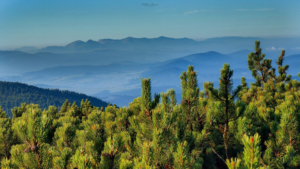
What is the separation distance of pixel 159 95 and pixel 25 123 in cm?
286

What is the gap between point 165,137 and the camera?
170 inches

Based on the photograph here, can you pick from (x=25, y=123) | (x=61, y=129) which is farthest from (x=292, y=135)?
(x=25, y=123)

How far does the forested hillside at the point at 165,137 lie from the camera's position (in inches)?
130

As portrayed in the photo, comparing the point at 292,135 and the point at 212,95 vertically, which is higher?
the point at 212,95

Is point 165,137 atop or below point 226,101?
below

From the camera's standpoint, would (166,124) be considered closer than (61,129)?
Yes

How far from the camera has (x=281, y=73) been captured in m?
19.1

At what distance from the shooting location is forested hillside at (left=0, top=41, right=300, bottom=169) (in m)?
3.31

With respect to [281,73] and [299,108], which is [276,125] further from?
[281,73]

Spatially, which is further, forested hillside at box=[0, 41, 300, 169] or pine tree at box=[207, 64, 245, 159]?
pine tree at box=[207, 64, 245, 159]

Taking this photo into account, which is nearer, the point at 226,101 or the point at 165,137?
the point at 165,137

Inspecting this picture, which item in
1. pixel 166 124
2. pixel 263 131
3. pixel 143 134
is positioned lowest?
pixel 263 131

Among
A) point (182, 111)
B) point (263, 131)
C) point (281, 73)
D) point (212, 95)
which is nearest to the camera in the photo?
point (212, 95)

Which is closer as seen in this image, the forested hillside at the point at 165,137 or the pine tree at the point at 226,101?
the forested hillside at the point at 165,137
